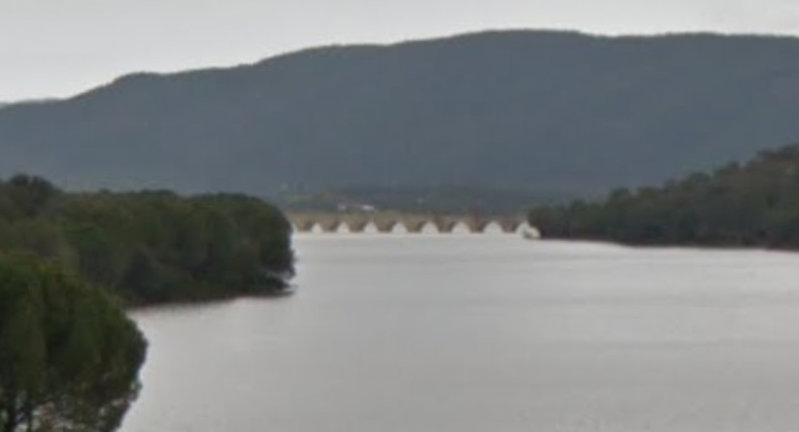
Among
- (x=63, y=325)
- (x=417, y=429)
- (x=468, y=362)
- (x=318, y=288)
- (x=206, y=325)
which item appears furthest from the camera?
(x=318, y=288)

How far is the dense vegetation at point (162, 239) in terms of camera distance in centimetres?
6962

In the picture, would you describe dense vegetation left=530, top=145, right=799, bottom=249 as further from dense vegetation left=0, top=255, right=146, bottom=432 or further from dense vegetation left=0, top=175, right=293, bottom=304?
dense vegetation left=0, top=255, right=146, bottom=432

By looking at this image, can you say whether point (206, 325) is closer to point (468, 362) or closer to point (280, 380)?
point (468, 362)

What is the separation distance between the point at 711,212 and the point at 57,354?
11862 cm

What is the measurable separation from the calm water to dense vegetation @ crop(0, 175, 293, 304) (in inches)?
84.9

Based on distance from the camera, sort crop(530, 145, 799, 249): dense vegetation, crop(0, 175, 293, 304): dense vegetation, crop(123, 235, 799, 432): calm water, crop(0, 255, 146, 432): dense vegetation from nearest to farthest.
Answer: crop(0, 255, 146, 432): dense vegetation → crop(123, 235, 799, 432): calm water → crop(0, 175, 293, 304): dense vegetation → crop(530, 145, 799, 249): dense vegetation

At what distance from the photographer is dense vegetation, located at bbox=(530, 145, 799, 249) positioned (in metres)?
140

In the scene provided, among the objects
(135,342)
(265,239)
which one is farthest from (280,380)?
(265,239)

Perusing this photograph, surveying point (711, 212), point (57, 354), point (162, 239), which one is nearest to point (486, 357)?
point (57, 354)

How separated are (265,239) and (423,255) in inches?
2464

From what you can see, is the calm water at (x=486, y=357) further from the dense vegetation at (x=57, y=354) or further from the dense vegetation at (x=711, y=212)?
the dense vegetation at (x=711, y=212)

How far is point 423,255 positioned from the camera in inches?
5822

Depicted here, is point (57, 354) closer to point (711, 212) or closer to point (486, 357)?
point (486, 357)

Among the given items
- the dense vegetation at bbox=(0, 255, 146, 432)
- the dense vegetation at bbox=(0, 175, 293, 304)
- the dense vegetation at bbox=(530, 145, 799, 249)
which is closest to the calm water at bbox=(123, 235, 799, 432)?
the dense vegetation at bbox=(0, 175, 293, 304)
